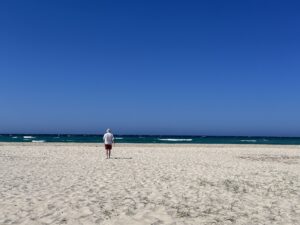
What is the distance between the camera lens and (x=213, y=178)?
1085 centimetres

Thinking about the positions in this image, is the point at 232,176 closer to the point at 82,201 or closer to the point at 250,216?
the point at 250,216

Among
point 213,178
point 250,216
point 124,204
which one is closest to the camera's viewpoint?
point 250,216

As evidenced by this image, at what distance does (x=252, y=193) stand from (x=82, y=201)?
4380mm

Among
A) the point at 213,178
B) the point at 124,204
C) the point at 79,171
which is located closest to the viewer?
the point at 124,204

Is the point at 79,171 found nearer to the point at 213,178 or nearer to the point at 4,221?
the point at 213,178

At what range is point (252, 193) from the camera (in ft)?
27.7

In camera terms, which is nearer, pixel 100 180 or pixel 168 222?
pixel 168 222

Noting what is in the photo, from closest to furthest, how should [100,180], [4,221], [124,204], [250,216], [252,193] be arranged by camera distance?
1. [4,221]
2. [250,216]
3. [124,204]
4. [252,193]
5. [100,180]

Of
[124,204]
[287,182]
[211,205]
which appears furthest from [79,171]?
[287,182]

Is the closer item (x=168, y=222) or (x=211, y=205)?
(x=168, y=222)

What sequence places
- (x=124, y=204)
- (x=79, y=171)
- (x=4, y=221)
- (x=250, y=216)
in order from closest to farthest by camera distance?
(x=4, y=221)
(x=250, y=216)
(x=124, y=204)
(x=79, y=171)

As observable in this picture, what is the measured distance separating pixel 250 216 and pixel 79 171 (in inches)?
289

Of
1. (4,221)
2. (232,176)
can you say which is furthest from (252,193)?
(4,221)

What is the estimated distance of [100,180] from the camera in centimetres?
997
